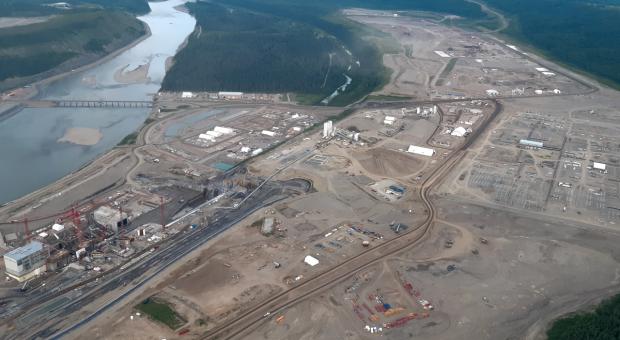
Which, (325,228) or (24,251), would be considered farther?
(325,228)

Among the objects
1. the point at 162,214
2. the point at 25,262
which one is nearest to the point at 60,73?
the point at 162,214

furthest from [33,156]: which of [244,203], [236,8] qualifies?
[236,8]

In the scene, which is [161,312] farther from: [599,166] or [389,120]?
[599,166]

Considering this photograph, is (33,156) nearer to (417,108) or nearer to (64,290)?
(64,290)

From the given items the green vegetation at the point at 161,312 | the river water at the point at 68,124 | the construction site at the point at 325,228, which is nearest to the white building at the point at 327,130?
the construction site at the point at 325,228

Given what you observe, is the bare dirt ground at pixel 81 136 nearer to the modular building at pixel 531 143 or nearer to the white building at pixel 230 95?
the white building at pixel 230 95

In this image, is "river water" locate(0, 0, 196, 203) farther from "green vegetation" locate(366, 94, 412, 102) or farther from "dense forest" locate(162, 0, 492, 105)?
"green vegetation" locate(366, 94, 412, 102)
